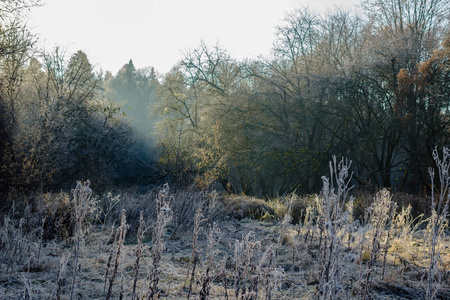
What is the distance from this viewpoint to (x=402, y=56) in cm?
1141

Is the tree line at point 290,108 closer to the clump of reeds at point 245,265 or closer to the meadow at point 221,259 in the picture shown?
the meadow at point 221,259

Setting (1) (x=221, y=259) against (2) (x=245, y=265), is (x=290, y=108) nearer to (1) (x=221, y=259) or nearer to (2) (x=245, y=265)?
(1) (x=221, y=259)

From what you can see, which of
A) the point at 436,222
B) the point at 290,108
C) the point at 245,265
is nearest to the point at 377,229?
the point at 436,222

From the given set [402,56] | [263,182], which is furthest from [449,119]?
[263,182]

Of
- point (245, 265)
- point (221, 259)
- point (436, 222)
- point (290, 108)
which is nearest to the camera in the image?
Answer: point (245, 265)

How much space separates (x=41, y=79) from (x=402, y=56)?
1391 centimetres

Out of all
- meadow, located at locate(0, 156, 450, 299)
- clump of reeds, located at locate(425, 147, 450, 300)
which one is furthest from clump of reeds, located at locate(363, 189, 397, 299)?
clump of reeds, located at locate(425, 147, 450, 300)

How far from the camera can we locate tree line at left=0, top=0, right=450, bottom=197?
35.6ft

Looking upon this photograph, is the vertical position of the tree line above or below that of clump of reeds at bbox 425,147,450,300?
above

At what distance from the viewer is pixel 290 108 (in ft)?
44.7

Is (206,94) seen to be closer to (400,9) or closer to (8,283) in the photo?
(400,9)

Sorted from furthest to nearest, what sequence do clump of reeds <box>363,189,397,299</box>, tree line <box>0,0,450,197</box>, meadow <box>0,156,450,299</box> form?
1. tree line <box>0,0,450,197</box>
2. clump of reeds <box>363,189,397,299</box>
3. meadow <box>0,156,450,299</box>

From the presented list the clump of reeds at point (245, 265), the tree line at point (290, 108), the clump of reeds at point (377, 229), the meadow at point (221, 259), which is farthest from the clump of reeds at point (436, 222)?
the tree line at point (290, 108)

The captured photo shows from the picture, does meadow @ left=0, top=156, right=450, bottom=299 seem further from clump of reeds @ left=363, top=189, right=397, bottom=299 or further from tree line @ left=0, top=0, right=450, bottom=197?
tree line @ left=0, top=0, right=450, bottom=197
